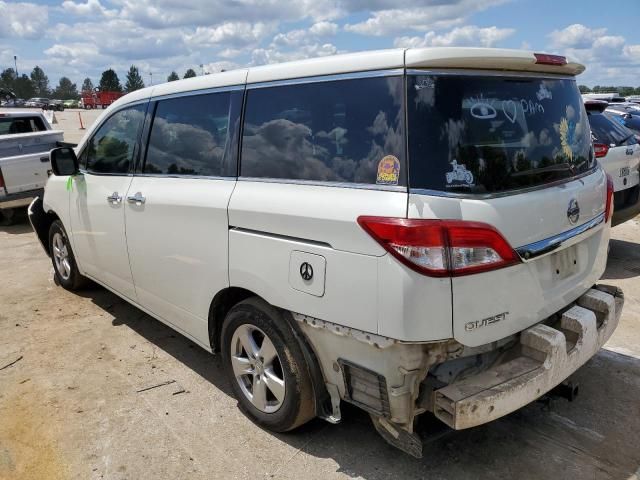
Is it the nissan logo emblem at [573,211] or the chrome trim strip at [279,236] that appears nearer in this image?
the chrome trim strip at [279,236]

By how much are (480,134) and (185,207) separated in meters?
1.86

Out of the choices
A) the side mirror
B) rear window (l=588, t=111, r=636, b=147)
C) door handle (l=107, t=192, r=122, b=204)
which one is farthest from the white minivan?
rear window (l=588, t=111, r=636, b=147)

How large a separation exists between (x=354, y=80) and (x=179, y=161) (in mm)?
1522

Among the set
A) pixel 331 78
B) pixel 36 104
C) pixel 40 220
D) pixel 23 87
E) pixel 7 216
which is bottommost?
pixel 7 216

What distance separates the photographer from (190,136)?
3.47 metres

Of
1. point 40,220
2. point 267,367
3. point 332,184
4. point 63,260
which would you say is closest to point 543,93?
point 332,184

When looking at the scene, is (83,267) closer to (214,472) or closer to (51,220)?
(51,220)

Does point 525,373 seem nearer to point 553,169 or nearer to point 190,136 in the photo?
point 553,169

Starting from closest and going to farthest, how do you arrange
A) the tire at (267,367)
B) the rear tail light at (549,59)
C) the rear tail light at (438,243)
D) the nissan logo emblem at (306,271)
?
1. the rear tail light at (438,243)
2. the nissan logo emblem at (306,271)
3. the rear tail light at (549,59)
4. the tire at (267,367)

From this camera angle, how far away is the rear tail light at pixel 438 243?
7.20 ft

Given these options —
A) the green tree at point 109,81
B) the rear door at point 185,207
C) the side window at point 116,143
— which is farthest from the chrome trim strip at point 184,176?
the green tree at point 109,81

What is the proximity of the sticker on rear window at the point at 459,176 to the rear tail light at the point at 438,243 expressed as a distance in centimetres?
17

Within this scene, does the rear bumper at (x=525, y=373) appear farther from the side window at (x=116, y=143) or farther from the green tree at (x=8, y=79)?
the green tree at (x=8, y=79)

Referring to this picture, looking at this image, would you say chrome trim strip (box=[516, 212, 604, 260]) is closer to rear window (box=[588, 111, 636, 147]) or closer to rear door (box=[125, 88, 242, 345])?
rear door (box=[125, 88, 242, 345])
